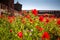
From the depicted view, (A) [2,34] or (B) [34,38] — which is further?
(A) [2,34]

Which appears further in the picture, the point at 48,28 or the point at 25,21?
the point at 25,21

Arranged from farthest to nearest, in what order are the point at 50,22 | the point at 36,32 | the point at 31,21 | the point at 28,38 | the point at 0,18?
the point at 0,18, the point at 31,21, the point at 50,22, the point at 36,32, the point at 28,38

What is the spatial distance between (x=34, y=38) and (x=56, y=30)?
0.57 meters

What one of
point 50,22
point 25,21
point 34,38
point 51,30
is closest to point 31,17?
point 25,21

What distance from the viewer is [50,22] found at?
4.61 m

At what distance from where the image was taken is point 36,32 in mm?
4059

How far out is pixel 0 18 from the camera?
278 inches

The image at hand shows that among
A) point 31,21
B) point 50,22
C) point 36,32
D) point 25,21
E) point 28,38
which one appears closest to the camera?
point 28,38

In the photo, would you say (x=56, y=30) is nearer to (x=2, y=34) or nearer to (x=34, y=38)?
(x=34, y=38)

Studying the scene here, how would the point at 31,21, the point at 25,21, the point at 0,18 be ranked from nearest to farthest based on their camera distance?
1. the point at 31,21
2. the point at 25,21
3. the point at 0,18

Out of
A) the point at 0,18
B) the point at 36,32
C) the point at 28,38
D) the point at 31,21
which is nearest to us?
the point at 28,38

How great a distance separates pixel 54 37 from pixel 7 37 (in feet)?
2.85

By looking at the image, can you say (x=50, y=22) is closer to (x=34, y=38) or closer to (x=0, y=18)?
(x=34, y=38)

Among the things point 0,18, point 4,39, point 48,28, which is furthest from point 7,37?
point 0,18
